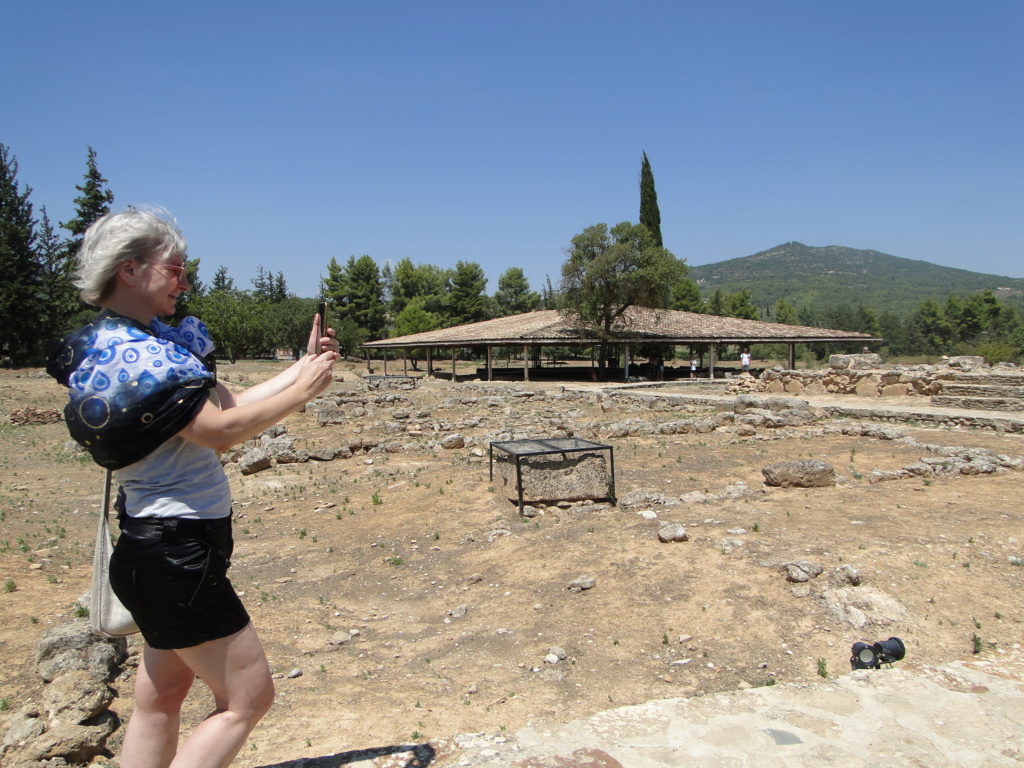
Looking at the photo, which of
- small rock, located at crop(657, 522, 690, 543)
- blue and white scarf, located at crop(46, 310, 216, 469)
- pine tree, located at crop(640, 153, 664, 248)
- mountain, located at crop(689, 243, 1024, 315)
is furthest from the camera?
mountain, located at crop(689, 243, 1024, 315)

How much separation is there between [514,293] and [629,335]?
128 ft

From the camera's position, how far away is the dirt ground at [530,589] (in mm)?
3791

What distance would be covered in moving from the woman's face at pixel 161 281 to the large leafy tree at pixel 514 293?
6665 cm

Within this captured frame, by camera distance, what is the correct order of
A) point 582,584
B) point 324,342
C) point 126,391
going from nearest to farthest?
point 126,391 < point 324,342 < point 582,584

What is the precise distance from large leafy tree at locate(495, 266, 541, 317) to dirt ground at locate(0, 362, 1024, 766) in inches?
2327

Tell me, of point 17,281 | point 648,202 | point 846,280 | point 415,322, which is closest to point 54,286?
point 17,281

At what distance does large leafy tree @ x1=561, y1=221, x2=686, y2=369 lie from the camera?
29141 mm

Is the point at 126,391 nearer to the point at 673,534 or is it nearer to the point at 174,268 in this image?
the point at 174,268

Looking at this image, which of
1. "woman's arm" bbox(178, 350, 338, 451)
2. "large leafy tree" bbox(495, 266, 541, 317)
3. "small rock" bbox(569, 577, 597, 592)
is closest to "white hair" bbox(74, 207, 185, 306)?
"woman's arm" bbox(178, 350, 338, 451)

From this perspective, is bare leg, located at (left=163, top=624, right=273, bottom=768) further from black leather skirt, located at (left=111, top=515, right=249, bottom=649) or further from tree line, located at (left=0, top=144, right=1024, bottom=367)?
tree line, located at (left=0, top=144, right=1024, bottom=367)

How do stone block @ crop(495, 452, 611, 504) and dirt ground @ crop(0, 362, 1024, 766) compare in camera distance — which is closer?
dirt ground @ crop(0, 362, 1024, 766)

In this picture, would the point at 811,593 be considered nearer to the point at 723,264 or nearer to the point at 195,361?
the point at 195,361

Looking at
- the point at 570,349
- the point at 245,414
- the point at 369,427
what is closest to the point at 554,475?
the point at 245,414

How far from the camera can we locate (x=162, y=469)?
1.77 metres
